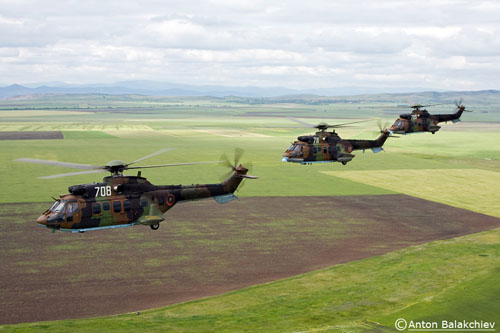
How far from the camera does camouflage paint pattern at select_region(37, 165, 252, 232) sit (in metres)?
37.2

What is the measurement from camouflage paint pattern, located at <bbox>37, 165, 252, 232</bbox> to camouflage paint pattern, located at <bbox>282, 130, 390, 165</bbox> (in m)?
19.9

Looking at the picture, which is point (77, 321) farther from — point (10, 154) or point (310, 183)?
point (10, 154)

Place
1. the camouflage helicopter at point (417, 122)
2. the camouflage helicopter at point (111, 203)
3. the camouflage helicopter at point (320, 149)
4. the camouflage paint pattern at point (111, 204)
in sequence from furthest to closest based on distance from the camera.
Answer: the camouflage helicopter at point (417, 122) < the camouflage helicopter at point (320, 149) < the camouflage paint pattern at point (111, 204) < the camouflage helicopter at point (111, 203)

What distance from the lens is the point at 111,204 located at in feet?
126

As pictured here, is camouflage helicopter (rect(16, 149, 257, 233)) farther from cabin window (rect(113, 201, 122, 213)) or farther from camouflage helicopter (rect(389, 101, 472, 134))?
camouflage helicopter (rect(389, 101, 472, 134))

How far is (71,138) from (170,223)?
378ft

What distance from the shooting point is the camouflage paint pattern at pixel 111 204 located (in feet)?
122

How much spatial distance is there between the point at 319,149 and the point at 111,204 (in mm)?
27164

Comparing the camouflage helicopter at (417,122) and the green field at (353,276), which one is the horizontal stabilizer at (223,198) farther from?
the camouflage helicopter at (417,122)

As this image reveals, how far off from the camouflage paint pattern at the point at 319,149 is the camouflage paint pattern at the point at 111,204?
19886mm

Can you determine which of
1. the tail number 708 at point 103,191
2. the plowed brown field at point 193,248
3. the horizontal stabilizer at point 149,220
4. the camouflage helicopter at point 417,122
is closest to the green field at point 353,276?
the plowed brown field at point 193,248

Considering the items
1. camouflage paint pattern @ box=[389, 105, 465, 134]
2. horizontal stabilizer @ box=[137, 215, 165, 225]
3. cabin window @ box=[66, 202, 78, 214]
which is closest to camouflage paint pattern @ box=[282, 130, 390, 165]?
camouflage paint pattern @ box=[389, 105, 465, 134]

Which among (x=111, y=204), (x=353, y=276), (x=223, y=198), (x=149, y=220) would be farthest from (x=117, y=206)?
(x=353, y=276)

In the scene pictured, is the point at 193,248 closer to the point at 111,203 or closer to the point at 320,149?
the point at 111,203
